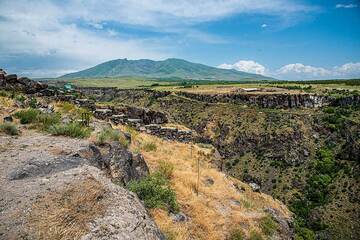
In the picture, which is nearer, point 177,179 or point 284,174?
point 177,179

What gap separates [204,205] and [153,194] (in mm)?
2598

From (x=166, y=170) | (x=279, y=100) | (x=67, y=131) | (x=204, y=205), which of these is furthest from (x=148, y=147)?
(x=279, y=100)

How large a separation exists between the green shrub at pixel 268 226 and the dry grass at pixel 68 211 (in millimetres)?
8141

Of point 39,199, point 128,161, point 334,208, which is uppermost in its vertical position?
point 39,199

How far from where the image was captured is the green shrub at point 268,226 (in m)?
12.8

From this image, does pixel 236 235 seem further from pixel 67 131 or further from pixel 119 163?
pixel 67 131

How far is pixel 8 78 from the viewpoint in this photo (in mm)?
22672

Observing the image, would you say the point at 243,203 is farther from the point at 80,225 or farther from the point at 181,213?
the point at 80,225

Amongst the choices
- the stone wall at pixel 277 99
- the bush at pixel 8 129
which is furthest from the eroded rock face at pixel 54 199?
the stone wall at pixel 277 99

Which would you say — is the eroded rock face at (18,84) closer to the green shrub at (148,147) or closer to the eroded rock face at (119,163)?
the green shrub at (148,147)

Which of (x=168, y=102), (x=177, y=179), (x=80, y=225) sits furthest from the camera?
(x=168, y=102)

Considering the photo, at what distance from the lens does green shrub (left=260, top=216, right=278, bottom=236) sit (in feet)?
42.0

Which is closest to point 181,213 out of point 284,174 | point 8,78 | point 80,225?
point 80,225

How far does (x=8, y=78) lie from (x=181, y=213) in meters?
17.6
